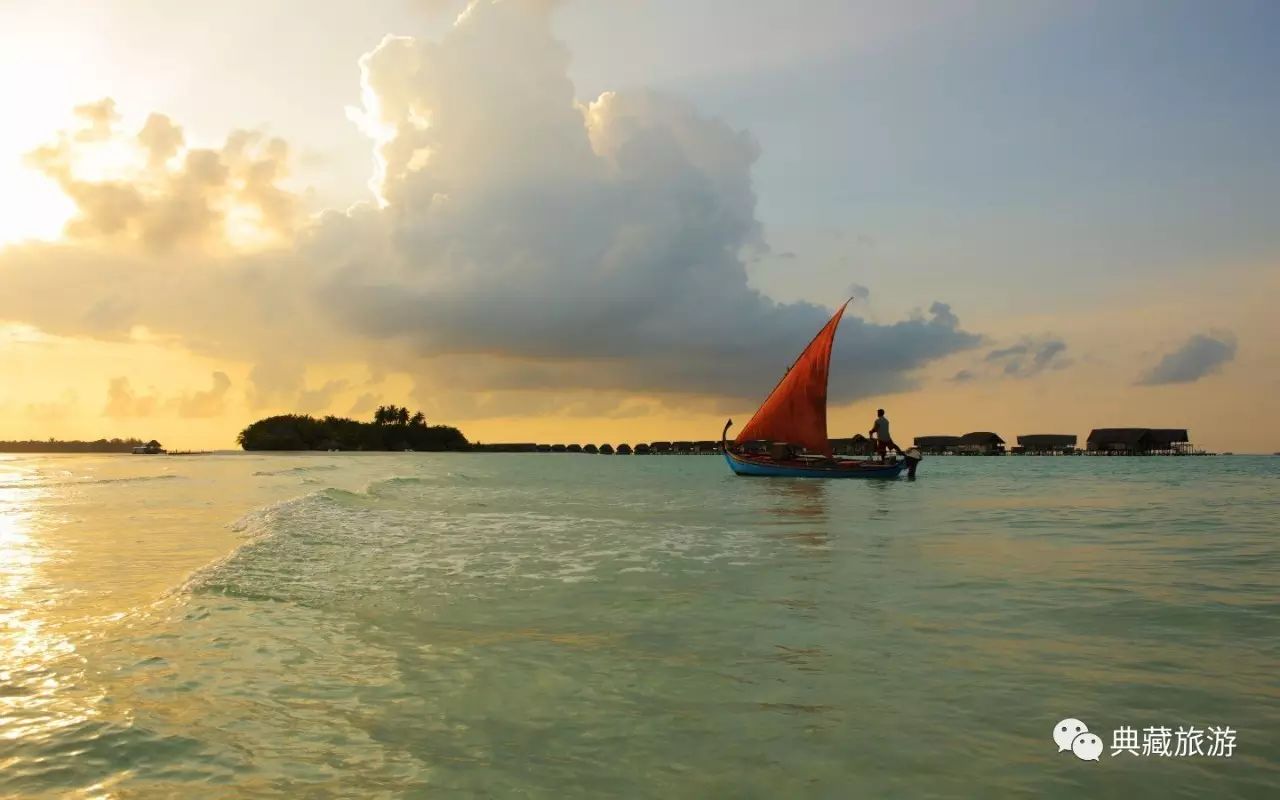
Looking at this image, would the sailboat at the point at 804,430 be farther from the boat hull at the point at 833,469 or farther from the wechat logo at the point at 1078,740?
the wechat logo at the point at 1078,740

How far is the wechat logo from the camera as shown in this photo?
228 inches

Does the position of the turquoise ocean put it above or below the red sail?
below

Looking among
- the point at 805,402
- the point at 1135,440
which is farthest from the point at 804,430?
the point at 1135,440

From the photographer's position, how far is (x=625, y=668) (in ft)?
26.3

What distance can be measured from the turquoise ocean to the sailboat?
1388 inches

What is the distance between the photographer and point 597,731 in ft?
20.3

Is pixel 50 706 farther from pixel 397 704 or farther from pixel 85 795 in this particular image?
pixel 397 704

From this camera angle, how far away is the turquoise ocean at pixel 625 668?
5379 millimetres

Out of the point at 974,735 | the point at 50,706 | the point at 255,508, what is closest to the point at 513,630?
the point at 50,706

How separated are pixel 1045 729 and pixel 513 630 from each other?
19.8 feet

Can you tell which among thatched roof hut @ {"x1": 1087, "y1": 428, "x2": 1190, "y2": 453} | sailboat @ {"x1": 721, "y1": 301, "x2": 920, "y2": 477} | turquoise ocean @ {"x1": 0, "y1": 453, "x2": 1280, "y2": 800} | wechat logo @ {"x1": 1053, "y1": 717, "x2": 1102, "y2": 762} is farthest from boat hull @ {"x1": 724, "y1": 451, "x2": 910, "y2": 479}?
thatched roof hut @ {"x1": 1087, "y1": 428, "x2": 1190, "y2": 453}

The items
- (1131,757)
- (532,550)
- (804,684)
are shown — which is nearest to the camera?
(1131,757)

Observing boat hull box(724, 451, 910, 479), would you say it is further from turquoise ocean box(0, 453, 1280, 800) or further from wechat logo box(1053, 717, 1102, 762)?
wechat logo box(1053, 717, 1102, 762)

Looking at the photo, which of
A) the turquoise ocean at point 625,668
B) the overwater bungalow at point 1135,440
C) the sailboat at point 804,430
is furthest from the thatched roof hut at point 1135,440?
the turquoise ocean at point 625,668
